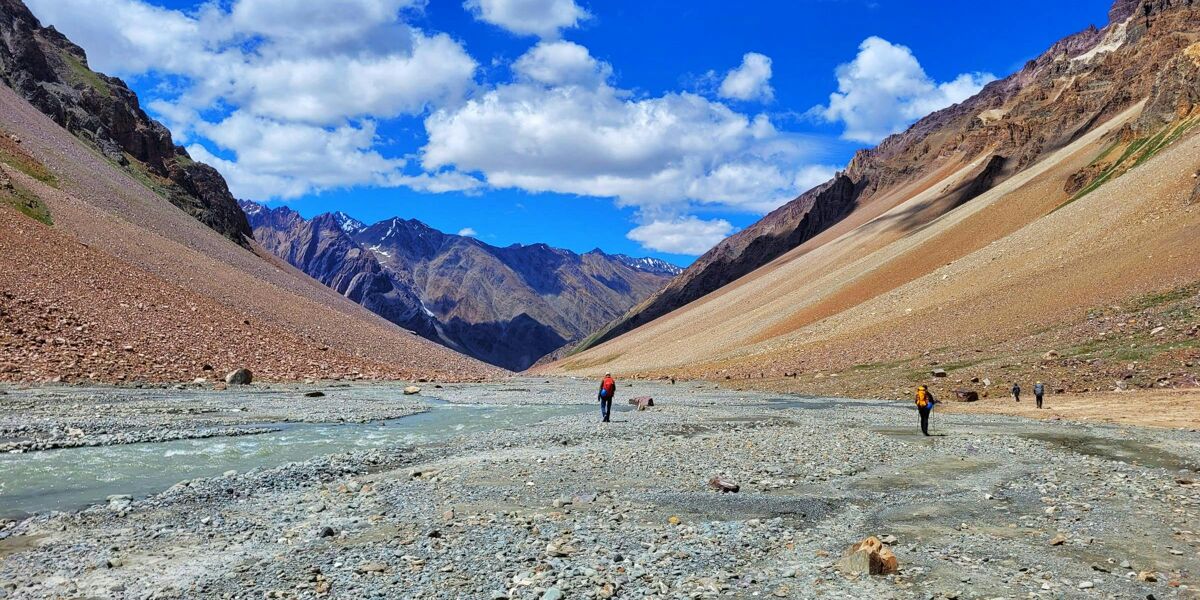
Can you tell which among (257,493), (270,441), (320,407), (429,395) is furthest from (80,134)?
(257,493)

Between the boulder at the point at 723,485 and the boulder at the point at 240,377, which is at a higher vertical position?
the boulder at the point at 723,485

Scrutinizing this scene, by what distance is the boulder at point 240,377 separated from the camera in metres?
46.0

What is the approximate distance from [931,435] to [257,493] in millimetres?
23416

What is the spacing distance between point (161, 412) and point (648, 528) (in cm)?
2646

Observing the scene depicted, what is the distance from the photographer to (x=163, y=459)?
68.2 ft

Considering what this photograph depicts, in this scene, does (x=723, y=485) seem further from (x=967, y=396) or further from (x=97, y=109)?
(x=97, y=109)

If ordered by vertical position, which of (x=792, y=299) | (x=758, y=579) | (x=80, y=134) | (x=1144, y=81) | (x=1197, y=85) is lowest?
(x=758, y=579)

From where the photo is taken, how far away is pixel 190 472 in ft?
62.4

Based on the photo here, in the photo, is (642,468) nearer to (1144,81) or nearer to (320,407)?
(320,407)

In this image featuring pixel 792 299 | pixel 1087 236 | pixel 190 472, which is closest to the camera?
pixel 190 472

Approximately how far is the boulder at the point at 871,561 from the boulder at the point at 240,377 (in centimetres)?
4454

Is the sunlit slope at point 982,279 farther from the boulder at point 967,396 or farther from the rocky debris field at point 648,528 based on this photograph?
the rocky debris field at point 648,528

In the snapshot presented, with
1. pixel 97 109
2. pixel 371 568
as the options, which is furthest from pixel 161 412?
pixel 97 109

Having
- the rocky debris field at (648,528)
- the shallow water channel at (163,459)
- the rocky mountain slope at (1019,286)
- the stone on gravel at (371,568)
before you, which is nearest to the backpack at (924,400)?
the rocky debris field at (648,528)
